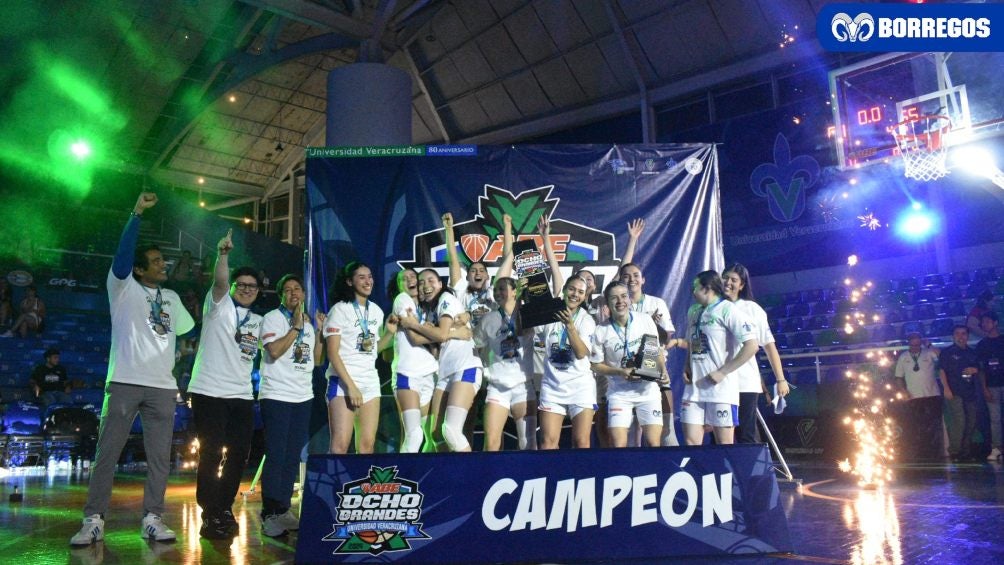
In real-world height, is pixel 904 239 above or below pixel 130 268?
above

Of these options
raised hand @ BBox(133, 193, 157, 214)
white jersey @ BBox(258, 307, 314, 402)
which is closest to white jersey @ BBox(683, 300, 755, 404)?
white jersey @ BBox(258, 307, 314, 402)

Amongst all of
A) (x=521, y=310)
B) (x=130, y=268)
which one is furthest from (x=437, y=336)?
(x=130, y=268)

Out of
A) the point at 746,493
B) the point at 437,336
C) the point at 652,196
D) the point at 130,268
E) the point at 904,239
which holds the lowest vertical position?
the point at 746,493

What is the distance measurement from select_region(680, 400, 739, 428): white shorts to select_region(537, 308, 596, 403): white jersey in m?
0.80

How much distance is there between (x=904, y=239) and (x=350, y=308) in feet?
46.7

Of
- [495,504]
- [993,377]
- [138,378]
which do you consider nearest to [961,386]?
[993,377]

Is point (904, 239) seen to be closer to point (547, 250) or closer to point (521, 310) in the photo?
point (547, 250)

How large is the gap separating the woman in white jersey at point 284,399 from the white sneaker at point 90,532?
1058 millimetres

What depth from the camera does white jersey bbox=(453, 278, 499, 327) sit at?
6.79 m

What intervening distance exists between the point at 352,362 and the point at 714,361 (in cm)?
288

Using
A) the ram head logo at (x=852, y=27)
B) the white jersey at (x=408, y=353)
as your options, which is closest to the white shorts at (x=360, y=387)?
the white jersey at (x=408, y=353)

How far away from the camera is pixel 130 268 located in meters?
5.34

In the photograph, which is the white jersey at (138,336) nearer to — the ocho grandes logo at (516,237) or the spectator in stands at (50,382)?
the ocho grandes logo at (516,237)

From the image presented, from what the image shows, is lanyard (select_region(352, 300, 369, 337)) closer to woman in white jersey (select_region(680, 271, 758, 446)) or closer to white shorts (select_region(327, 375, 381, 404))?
white shorts (select_region(327, 375, 381, 404))
